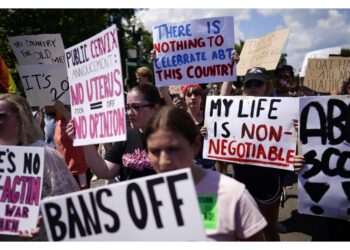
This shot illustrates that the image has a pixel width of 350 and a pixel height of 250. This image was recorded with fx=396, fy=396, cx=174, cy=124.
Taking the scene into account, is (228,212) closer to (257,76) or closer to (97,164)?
(97,164)

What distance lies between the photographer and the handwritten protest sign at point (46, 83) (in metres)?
3.79

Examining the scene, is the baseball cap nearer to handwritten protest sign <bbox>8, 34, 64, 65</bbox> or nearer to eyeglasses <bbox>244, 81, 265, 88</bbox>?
eyeglasses <bbox>244, 81, 265, 88</bbox>

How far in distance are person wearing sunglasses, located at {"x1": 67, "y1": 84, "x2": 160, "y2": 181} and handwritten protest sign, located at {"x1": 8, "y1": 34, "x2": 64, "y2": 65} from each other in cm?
185

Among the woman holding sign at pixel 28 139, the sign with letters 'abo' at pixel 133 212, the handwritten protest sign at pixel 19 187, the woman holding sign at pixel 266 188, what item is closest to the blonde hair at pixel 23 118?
the woman holding sign at pixel 28 139

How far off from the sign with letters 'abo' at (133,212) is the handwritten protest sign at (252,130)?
172 centimetres

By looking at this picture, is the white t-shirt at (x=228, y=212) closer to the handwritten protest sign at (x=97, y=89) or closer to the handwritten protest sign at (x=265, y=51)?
the handwritten protest sign at (x=97, y=89)

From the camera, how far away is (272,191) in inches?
136

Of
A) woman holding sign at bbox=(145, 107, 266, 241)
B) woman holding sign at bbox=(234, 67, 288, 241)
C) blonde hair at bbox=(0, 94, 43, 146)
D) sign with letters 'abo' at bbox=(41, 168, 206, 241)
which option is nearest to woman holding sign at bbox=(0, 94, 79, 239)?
blonde hair at bbox=(0, 94, 43, 146)

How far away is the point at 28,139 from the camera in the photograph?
106 inches

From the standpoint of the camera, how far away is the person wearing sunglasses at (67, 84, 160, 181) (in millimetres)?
2754

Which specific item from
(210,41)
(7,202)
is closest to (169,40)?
(210,41)

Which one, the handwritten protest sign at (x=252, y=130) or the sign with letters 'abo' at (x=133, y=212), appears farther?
the handwritten protest sign at (x=252, y=130)

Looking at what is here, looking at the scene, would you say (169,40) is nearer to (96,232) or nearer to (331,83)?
(331,83)

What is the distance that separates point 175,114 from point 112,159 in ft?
3.61
